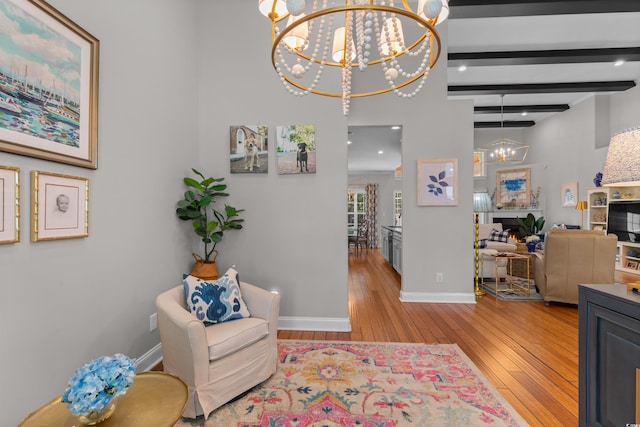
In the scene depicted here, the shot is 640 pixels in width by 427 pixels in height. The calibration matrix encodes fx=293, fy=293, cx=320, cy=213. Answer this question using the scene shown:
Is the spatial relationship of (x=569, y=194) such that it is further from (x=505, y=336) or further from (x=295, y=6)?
(x=295, y=6)

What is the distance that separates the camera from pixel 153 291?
248 cm

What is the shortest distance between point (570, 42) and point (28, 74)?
6.73 meters

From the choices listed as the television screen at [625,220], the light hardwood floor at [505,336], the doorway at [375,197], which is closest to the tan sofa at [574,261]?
the light hardwood floor at [505,336]

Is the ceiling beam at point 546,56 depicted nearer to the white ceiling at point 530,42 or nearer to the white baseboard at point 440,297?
the white ceiling at point 530,42

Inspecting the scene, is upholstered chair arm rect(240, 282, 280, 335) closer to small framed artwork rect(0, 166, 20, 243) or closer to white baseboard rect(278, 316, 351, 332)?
white baseboard rect(278, 316, 351, 332)

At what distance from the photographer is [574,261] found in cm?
381

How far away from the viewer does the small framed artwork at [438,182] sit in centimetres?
420

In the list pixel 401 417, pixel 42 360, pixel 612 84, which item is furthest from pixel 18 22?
pixel 612 84

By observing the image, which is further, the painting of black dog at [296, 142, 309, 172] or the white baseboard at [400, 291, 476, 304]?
the white baseboard at [400, 291, 476, 304]

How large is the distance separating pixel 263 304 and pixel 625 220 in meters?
7.63

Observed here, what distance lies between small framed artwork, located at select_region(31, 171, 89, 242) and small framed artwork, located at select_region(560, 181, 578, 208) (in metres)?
9.40

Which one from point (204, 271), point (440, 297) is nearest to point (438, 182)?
point (440, 297)

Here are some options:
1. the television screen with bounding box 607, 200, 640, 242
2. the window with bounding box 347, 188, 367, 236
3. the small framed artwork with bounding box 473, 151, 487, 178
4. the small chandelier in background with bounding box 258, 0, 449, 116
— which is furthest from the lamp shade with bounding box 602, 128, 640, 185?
the window with bounding box 347, 188, 367, 236

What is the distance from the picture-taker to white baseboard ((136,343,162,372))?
2346 mm
